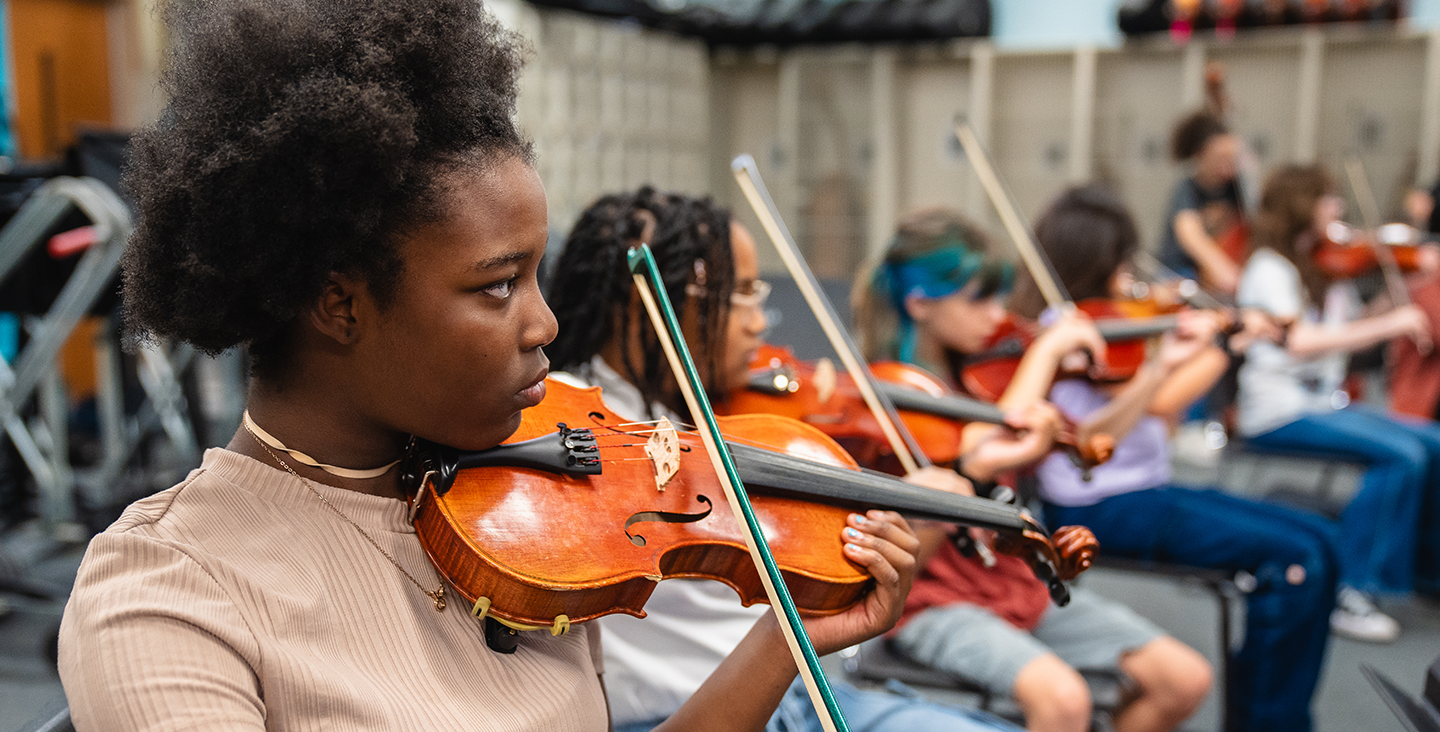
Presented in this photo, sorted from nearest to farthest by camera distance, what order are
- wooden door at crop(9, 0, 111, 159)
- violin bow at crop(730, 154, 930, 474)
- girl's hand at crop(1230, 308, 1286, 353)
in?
violin bow at crop(730, 154, 930, 474) < girl's hand at crop(1230, 308, 1286, 353) < wooden door at crop(9, 0, 111, 159)

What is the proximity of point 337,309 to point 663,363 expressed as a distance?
1.97ft

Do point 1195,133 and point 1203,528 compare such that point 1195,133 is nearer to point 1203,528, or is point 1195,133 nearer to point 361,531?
point 1203,528

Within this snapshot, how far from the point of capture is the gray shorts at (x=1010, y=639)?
154cm

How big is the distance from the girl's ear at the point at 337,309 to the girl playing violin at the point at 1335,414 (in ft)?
9.09

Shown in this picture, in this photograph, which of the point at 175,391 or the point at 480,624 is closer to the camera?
the point at 480,624

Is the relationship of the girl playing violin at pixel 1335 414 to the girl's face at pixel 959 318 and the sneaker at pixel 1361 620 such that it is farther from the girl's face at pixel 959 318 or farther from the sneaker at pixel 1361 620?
the girl's face at pixel 959 318

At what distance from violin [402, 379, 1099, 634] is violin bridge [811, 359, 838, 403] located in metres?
0.43

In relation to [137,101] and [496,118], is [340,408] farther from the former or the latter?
[137,101]

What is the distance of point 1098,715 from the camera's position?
163 centimetres

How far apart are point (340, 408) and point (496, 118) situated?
232mm

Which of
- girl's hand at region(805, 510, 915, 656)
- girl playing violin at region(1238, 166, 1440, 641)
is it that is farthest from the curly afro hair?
girl playing violin at region(1238, 166, 1440, 641)

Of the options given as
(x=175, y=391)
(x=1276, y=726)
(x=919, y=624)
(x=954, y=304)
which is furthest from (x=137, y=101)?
(x=1276, y=726)

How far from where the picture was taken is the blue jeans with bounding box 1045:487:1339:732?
2.02m

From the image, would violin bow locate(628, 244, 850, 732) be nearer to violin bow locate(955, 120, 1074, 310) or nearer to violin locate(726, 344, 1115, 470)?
violin locate(726, 344, 1115, 470)
